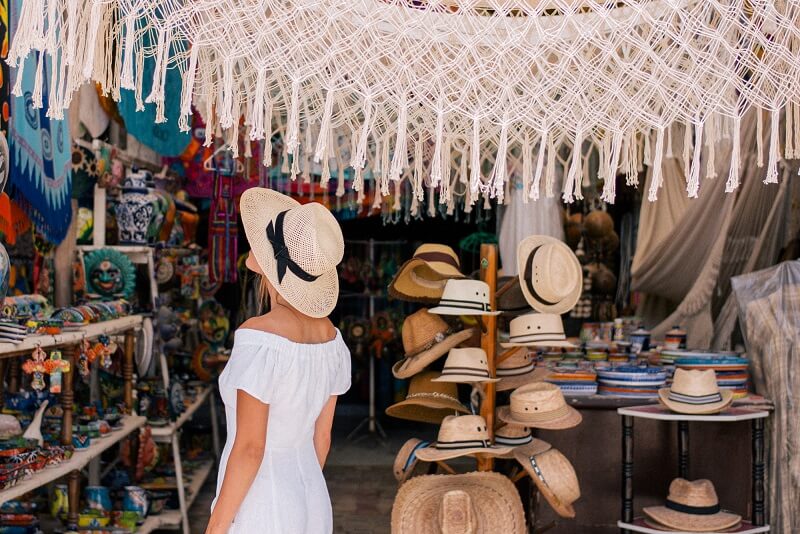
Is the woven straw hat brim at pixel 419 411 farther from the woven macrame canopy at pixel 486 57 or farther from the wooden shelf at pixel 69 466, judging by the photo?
the woven macrame canopy at pixel 486 57

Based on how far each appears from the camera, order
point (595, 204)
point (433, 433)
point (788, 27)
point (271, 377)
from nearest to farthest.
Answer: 1. point (788, 27)
2. point (271, 377)
3. point (595, 204)
4. point (433, 433)

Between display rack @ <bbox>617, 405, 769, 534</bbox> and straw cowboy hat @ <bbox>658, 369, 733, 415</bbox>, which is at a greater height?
straw cowboy hat @ <bbox>658, 369, 733, 415</bbox>

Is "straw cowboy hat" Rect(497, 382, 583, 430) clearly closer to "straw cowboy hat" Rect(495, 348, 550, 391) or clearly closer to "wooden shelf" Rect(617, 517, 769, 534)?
"straw cowboy hat" Rect(495, 348, 550, 391)

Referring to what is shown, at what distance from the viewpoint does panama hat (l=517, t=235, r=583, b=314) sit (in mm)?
3252

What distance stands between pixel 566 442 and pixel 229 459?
2142mm

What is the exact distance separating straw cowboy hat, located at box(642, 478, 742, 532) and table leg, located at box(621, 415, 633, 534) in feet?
0.24

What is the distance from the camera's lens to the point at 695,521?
134 inches

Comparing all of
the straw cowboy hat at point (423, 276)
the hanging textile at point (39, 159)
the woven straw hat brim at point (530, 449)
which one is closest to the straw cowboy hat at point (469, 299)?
the straw cowboy hat at point (423, 276)

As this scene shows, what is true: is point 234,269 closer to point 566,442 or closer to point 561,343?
point 566,442

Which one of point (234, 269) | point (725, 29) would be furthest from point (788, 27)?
point (234, 269)

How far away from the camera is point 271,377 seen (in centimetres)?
211

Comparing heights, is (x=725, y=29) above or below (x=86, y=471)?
above

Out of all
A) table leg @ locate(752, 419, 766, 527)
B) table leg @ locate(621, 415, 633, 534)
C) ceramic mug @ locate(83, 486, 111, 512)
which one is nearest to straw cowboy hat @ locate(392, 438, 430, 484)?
table leg @ locate(621, 415, 633, 534)

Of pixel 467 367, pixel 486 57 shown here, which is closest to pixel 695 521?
pixel 467 367
